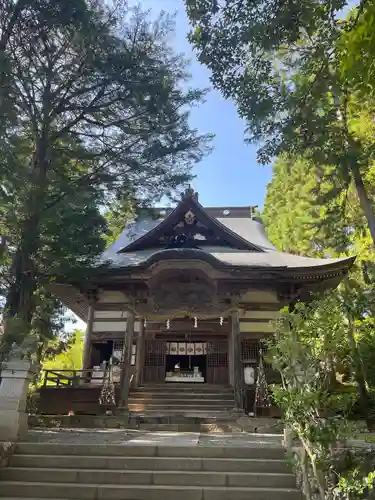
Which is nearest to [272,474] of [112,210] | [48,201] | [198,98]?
[48,201]

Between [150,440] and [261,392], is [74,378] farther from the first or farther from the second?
[261,392]

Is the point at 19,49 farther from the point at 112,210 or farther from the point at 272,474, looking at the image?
the point at 272,474

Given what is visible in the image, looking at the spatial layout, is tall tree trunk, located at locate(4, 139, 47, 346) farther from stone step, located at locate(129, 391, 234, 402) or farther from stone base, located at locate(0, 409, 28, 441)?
stone step, located at locate(129, 391, 234, 402)

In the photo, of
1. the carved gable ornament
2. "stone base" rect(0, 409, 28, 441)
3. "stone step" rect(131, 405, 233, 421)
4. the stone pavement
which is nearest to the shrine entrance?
"stone step" rect(131, 405, 233, 421)

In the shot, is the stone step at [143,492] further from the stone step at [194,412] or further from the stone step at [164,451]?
the stone step at [194,412]

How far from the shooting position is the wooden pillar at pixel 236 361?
1041 cm

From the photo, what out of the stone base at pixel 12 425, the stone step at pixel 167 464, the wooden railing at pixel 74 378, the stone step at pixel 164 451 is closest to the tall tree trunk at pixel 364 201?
the stone step at pixel 164 451

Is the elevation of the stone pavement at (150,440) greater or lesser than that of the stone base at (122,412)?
lesser

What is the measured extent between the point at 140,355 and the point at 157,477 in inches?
308

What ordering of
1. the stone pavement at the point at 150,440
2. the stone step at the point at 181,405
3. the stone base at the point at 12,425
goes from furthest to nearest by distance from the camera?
1. the stone step at the point at 181,405
2. the stone pavement at the point at 150,440
3. the stone base at the point at 12,425

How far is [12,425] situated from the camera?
621 centimetres

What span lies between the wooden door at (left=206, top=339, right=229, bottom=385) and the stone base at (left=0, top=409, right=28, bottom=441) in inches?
315

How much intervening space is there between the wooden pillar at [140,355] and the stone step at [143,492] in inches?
293

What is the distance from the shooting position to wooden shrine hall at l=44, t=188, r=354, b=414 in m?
11.1
